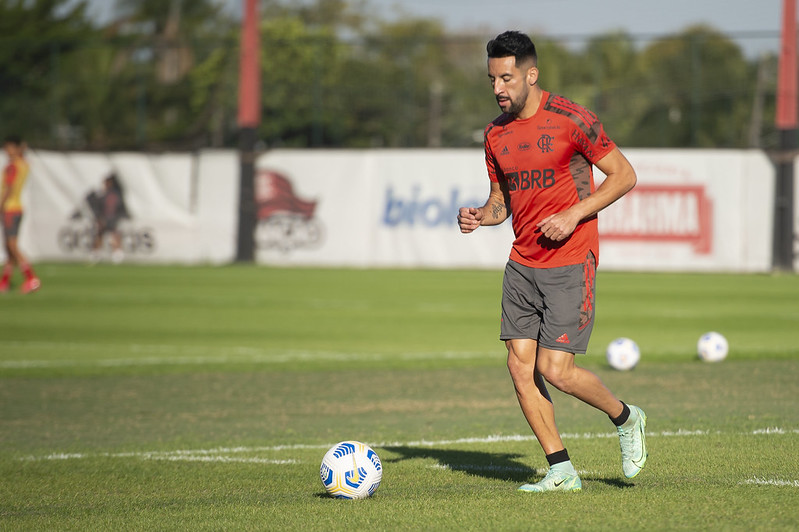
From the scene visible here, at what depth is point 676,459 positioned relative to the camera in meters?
6.42

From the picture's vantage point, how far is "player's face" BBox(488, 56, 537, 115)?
555cm

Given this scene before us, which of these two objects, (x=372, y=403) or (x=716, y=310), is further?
(x=716, y=310)

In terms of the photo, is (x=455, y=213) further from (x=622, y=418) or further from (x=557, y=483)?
(x=557, y=483)

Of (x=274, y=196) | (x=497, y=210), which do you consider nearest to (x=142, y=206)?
(x=274, y=196)

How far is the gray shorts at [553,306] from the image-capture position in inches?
220

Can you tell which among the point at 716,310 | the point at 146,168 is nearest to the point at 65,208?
the point at 146,168

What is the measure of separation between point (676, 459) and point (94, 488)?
3374 mm

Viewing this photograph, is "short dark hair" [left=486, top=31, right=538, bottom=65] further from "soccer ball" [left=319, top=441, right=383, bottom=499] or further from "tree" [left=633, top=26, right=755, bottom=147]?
"tree" [left=633, top=26, right=755, bottom=147]

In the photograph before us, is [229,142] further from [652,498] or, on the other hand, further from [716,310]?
[652,498]

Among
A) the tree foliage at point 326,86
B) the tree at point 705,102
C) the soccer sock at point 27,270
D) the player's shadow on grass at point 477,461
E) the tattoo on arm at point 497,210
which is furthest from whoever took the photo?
the tree foliage at point 326,86

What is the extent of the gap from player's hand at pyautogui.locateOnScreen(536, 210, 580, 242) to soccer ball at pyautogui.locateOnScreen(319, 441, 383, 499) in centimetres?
149

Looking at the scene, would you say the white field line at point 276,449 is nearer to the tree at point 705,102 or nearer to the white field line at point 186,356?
the white field line at point 186,356

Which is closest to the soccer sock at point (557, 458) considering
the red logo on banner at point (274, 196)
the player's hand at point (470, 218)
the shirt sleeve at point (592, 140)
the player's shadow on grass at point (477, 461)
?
the player's shadow on grass at point (477, 461)

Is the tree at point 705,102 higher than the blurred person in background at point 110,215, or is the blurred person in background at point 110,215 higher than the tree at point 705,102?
the tree at point 705,102
